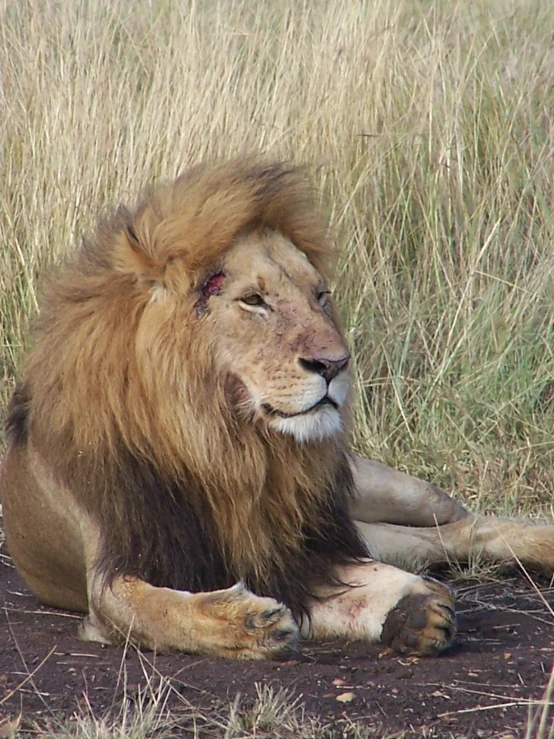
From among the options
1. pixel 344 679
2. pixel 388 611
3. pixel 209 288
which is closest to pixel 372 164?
pixel 209 288

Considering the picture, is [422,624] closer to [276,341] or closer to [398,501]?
[276,341]

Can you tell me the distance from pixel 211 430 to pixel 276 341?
266 millimetres

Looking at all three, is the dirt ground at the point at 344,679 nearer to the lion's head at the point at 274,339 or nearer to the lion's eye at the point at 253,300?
the lion's head at the point at 274,339

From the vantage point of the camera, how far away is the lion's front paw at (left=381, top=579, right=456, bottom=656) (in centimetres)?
304

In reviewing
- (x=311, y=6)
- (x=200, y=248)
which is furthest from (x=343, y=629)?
(x=311, y=6)

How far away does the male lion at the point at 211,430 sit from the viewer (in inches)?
118

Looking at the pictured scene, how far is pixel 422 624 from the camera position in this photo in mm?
3051

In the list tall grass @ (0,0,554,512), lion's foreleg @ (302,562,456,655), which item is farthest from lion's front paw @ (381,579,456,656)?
tall grass @ (0,0,554,512)

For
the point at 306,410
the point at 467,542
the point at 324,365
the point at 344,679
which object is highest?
the point at 324,365

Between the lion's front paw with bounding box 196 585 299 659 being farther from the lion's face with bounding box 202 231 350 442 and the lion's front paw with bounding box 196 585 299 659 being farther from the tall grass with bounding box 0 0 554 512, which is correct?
the tall grass with bounding box 0 0 554 512

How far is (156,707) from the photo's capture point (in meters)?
2.53

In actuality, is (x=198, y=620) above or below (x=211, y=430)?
below

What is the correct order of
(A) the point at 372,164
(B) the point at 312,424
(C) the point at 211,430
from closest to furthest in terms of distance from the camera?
(B) the point at 312,424, (C) the point at 211,430, (A) the point at 372,164

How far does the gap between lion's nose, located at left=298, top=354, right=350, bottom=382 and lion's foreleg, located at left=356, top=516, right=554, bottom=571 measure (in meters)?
1.19
